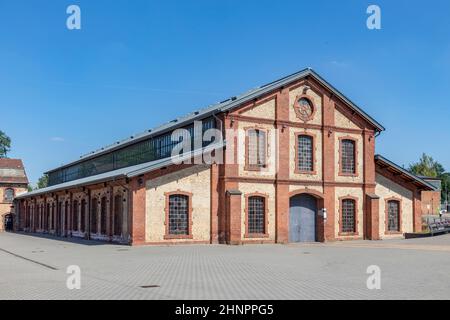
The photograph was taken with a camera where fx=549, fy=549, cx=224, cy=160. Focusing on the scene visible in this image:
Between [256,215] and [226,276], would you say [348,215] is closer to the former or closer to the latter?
[256,215]

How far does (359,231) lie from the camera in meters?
34.6

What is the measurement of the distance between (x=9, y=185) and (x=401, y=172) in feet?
165

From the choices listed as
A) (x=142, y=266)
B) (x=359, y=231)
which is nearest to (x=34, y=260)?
(x=142, y=266)

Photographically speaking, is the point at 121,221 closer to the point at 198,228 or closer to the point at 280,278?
the point at 198,228

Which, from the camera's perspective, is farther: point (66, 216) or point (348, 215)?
point (66, 216)

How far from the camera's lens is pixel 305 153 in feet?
108

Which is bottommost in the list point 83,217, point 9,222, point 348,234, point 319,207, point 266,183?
point 9,222

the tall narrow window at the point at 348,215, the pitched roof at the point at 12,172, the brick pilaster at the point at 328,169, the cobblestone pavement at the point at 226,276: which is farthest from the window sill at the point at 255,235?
the pitched roof at the point at 12,172

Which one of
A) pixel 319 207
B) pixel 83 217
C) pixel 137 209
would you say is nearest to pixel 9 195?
pixel 83 217

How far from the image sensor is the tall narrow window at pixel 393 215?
36031mm

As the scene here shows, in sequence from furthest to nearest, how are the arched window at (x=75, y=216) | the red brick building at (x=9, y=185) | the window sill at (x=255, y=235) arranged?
the red brick building at (x=9, y=185) → the arched window at (x=75, y=216) → the window sill at (x=255, y=235)

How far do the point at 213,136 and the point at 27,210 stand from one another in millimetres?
35700

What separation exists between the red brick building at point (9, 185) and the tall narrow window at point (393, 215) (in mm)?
47521

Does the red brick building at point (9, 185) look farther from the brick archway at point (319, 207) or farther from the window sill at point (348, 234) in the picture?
the window sill at point (348, 234)
